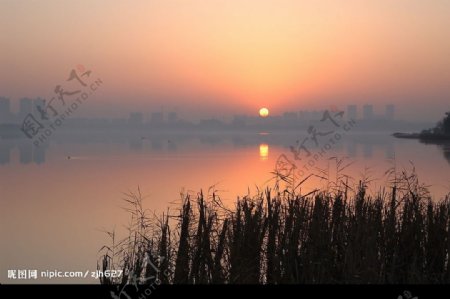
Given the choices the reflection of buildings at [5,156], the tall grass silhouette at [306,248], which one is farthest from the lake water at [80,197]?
the reflection of buildings at [5,156]

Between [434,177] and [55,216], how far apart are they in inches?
710

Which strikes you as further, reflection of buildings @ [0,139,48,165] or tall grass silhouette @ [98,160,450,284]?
reflection of buildings @ [0,139,48,165]

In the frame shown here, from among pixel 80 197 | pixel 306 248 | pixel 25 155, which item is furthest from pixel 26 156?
pixel 306 248

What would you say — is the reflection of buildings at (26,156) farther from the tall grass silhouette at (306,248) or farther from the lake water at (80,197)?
the tall grass silhouette at (306,248)

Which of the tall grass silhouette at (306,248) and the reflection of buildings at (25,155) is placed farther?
the reflection of buildings at (25,155)

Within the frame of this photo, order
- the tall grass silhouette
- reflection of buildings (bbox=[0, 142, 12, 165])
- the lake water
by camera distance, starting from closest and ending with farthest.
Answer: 1. the tall grass silhouette
2. the lake water
3. reflection of buildings (bbox=[0, 142, 12, 165])

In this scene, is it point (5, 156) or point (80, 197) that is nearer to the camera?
point (80, 197)

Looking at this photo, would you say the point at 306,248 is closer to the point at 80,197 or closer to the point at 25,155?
the point at 80,197

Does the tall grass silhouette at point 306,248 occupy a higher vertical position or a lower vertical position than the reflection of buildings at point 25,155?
higher

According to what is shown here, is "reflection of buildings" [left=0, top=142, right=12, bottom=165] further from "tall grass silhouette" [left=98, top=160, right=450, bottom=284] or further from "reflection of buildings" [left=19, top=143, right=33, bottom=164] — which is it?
"tall grass silhouette" [left=98, top=160, right=450, bottom=284]

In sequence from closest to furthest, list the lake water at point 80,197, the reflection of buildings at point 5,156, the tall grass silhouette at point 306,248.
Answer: the tall grass silhouette at point 306,248, the lake water at point 80,197, the reflection of buildings at point 5,156

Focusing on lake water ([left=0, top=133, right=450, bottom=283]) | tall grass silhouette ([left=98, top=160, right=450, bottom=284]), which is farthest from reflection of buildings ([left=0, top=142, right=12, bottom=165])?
tall grass silhouette ([left=98, top=160, right=450, bottom=284])

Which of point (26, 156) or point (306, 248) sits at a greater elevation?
point (306, 248)

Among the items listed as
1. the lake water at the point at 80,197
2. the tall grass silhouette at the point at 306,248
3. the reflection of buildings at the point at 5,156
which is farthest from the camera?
the reflection of buildings at the point at 5,156
